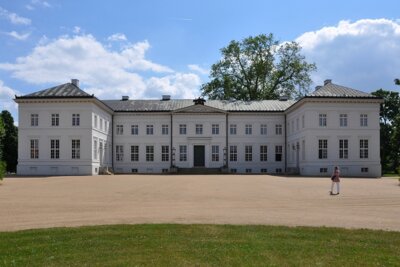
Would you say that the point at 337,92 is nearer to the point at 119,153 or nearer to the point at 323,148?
the point at 323,148

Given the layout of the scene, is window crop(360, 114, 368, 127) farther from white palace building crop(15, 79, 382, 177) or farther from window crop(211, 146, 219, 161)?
window crop(211, 146, 219, 161)

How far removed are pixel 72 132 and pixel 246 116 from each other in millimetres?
19582

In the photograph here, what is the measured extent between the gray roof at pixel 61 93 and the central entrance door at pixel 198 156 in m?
14.5

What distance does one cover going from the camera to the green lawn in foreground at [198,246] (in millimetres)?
Result: 8672

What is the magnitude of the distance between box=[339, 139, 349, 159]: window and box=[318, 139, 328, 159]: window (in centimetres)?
140

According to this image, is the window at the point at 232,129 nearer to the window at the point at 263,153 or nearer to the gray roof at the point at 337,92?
the window at the point at 263,153

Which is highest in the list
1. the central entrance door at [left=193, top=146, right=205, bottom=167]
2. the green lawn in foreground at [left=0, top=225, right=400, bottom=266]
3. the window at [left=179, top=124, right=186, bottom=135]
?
the window at [left=179, top=124, right=186, bottom=135]

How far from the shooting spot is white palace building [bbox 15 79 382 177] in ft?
149

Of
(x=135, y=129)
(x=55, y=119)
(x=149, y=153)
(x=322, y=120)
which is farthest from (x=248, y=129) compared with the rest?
(x=55, y=119)

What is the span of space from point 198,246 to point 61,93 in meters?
39.8

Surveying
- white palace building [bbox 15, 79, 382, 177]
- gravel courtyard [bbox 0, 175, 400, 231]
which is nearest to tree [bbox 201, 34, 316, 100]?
white palace building [bbox 15, 79, 382, 177]

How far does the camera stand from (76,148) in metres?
46.1

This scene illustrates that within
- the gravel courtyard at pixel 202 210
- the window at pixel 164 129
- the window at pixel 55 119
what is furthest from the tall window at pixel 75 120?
the gravel courtyard at pixel 202 210

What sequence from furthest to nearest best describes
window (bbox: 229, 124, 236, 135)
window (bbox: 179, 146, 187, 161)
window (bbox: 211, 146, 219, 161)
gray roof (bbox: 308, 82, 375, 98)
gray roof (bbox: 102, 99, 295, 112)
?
gray roof (bbox: 102, 99, 295, 112) → window (bbox: 229, 124, 236, 135) → window (bbox: 211, 146, 219, 161) → window (bbox: 179, 146, 187, 161) → gray roof (bbox: 308, 82, 375, 98)
